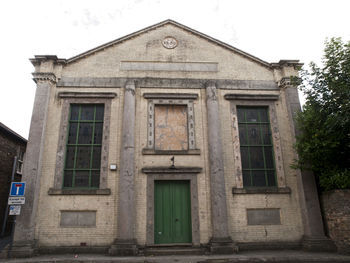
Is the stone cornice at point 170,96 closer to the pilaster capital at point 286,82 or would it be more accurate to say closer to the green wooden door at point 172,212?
the green wooden door at point 172,212

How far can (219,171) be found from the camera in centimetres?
966

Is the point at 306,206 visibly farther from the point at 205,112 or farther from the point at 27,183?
the point at 27,183

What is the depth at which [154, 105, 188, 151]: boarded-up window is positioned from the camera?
10.2 metres

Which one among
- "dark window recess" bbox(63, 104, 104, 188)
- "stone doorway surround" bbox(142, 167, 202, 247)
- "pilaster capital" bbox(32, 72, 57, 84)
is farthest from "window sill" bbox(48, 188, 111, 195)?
"pilaster capital" bbox(32, 72, 57, 84)

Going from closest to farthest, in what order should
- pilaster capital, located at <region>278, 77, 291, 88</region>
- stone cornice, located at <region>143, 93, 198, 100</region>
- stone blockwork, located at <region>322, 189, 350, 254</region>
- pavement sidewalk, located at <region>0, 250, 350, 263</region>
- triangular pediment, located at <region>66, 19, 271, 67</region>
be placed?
1. pavement sidewalk, located at <region>0, 250, 350, 263</region>
2. stone blockwork, located at <region>322, 189, 350, 254</region>
3. stone cornice, located at <region>143, 93, 198, 100</region>
4. pilaster capital, located at <region>278, 77, 291, 88</region>
5. triangular pediment, located at <region>66, 19, 271, 67</region>

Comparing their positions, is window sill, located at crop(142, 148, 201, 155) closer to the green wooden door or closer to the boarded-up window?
the boarded-up window

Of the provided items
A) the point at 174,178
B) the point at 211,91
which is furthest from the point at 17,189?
the point at 211,91

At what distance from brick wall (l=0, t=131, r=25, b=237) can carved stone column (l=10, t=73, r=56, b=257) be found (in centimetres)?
502

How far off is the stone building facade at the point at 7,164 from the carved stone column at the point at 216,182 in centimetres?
1070

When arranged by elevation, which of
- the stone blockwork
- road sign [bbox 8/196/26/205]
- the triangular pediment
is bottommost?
the stone blockwork

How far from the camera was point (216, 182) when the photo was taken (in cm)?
952

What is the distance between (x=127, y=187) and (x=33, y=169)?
3.55 meters

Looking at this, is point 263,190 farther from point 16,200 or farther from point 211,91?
point 16,200

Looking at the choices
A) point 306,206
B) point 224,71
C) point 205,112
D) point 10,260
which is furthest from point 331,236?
point 10,260
